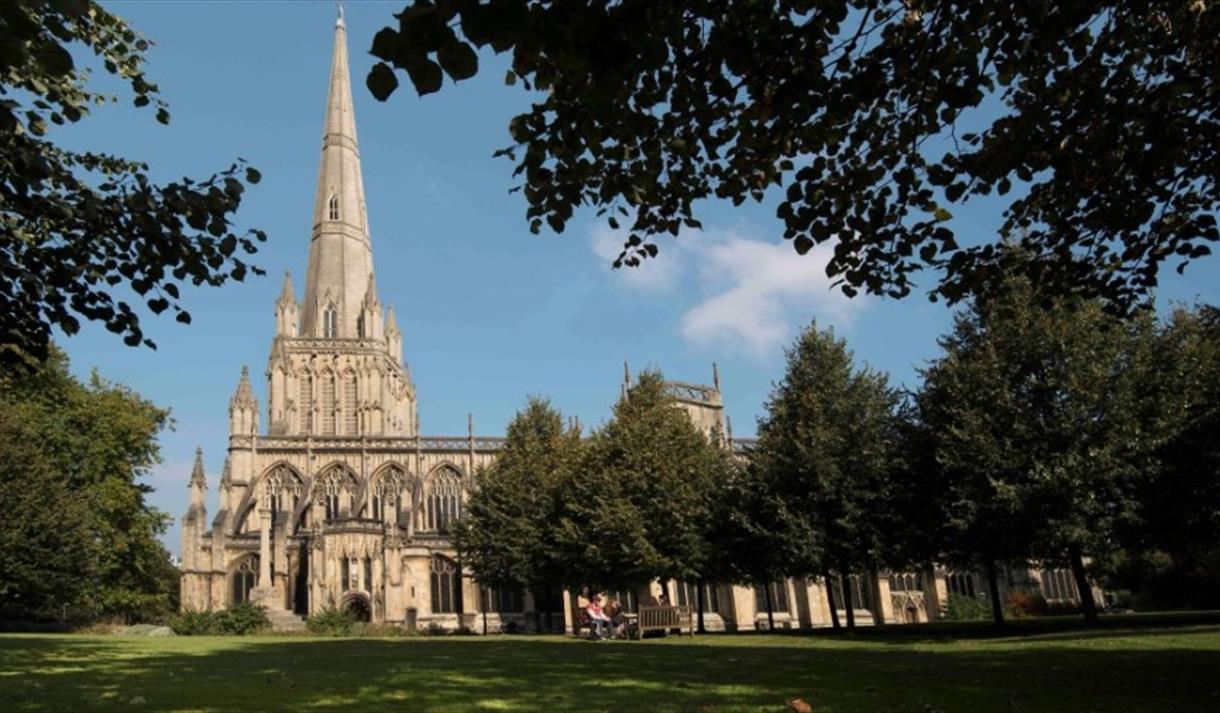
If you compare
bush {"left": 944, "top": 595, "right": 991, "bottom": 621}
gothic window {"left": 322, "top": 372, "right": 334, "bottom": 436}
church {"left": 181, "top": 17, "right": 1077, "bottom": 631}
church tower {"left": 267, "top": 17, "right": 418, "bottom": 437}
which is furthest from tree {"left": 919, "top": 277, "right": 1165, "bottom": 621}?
gothic window {"left": 322, "top": 372, "right": 334, "bottom": 436}

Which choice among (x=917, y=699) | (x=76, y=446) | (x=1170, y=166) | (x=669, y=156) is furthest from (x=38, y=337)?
(x=76, y=446)

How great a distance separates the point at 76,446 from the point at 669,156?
4633 cm

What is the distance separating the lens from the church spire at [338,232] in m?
77.1

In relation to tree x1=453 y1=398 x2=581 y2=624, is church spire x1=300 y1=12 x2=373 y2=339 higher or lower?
Result: higher

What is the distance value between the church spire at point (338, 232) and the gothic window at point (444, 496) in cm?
1525

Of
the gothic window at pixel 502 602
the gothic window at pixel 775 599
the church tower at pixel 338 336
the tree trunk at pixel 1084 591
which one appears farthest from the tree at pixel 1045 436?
the church tower at pixel 338 336

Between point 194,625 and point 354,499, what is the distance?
30630mm

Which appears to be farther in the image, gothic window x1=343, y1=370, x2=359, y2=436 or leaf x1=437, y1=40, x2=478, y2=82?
gothic window x1=343, y1=370, x2=359, y2=436

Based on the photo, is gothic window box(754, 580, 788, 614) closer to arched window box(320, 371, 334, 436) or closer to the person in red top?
the person in red top

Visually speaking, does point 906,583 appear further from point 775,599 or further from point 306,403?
point 306,403

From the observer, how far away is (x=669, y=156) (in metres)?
9.60

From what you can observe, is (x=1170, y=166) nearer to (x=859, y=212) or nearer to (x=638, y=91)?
(x=859, y=212)

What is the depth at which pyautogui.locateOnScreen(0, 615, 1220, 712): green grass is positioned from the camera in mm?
8978

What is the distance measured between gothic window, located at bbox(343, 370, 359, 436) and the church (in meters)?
0.11
